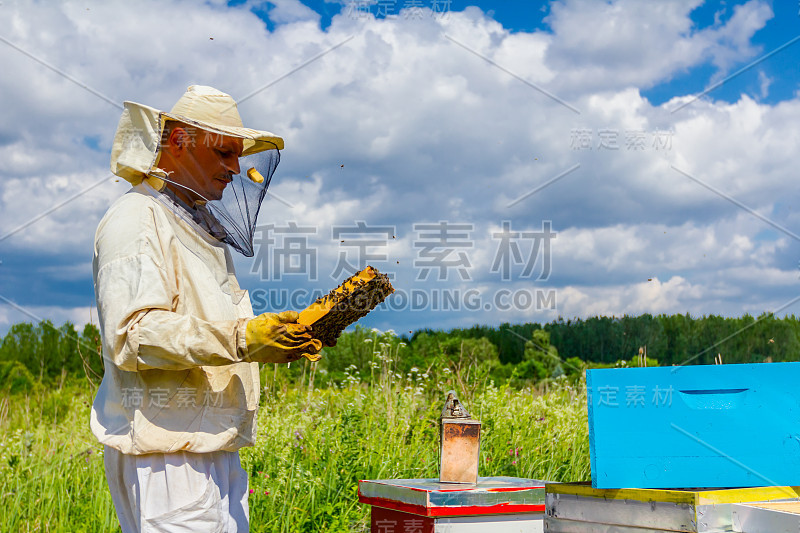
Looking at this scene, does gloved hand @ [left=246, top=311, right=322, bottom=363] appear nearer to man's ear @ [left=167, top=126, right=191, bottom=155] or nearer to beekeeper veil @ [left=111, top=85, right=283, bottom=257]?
beekeeper veil @ [left=111, top=85, right=283, bottom=257]

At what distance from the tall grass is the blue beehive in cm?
273

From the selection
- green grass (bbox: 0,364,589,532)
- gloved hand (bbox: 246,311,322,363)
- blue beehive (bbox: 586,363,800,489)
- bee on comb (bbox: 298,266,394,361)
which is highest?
bee on comb (bbox: 298,266,394,361)

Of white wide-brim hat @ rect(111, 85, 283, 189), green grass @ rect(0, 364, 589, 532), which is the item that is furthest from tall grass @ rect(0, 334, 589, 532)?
white wide-brim hat @ rect(111, 85, 283, 189)

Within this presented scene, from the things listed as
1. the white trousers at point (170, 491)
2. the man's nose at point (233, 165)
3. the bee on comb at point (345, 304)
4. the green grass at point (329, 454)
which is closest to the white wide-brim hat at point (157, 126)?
the man's nose at point (233, 165)

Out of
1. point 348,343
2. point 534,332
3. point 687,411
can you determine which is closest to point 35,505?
point 687,411

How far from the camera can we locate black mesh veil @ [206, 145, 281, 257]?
2.79 metres

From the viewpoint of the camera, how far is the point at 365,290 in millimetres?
2471

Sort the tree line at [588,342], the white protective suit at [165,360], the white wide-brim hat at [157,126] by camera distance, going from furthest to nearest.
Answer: the tree line at [588,342] < the white wide-brim hat at [157,126] < the white protective suit at [165,360]

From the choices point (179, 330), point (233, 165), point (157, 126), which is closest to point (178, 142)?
point (157, 126)

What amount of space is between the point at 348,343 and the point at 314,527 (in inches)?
257

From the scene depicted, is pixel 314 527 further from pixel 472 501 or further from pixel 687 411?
pixel 687 411

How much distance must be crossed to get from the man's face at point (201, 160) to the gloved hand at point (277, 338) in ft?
2.14

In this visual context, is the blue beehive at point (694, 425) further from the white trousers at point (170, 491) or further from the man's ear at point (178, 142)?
the man's ear at point (178, 142)

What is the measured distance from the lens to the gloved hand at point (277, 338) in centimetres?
227
